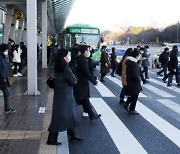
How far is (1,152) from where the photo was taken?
607 cm

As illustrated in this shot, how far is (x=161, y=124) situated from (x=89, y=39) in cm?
1891

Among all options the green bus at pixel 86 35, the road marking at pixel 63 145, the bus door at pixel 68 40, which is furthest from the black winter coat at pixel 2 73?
the bus door at pixel 68 40


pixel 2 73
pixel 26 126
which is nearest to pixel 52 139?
pixel 26 126

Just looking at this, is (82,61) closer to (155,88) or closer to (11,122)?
(11,122)

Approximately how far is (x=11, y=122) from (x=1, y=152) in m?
2.33

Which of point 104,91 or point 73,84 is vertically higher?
point 73,84

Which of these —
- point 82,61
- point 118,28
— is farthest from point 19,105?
point 118,28

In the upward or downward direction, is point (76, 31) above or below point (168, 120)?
above

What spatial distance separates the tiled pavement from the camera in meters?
6.36

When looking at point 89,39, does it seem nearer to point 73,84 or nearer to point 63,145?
point 63,145

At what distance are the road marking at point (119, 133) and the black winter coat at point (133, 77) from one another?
834 millimetres

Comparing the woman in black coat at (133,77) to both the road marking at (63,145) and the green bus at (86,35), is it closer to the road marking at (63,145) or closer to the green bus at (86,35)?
the road marking at (63,145)

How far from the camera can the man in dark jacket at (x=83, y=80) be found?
837 centimetres

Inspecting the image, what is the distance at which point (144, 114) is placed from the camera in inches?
392
